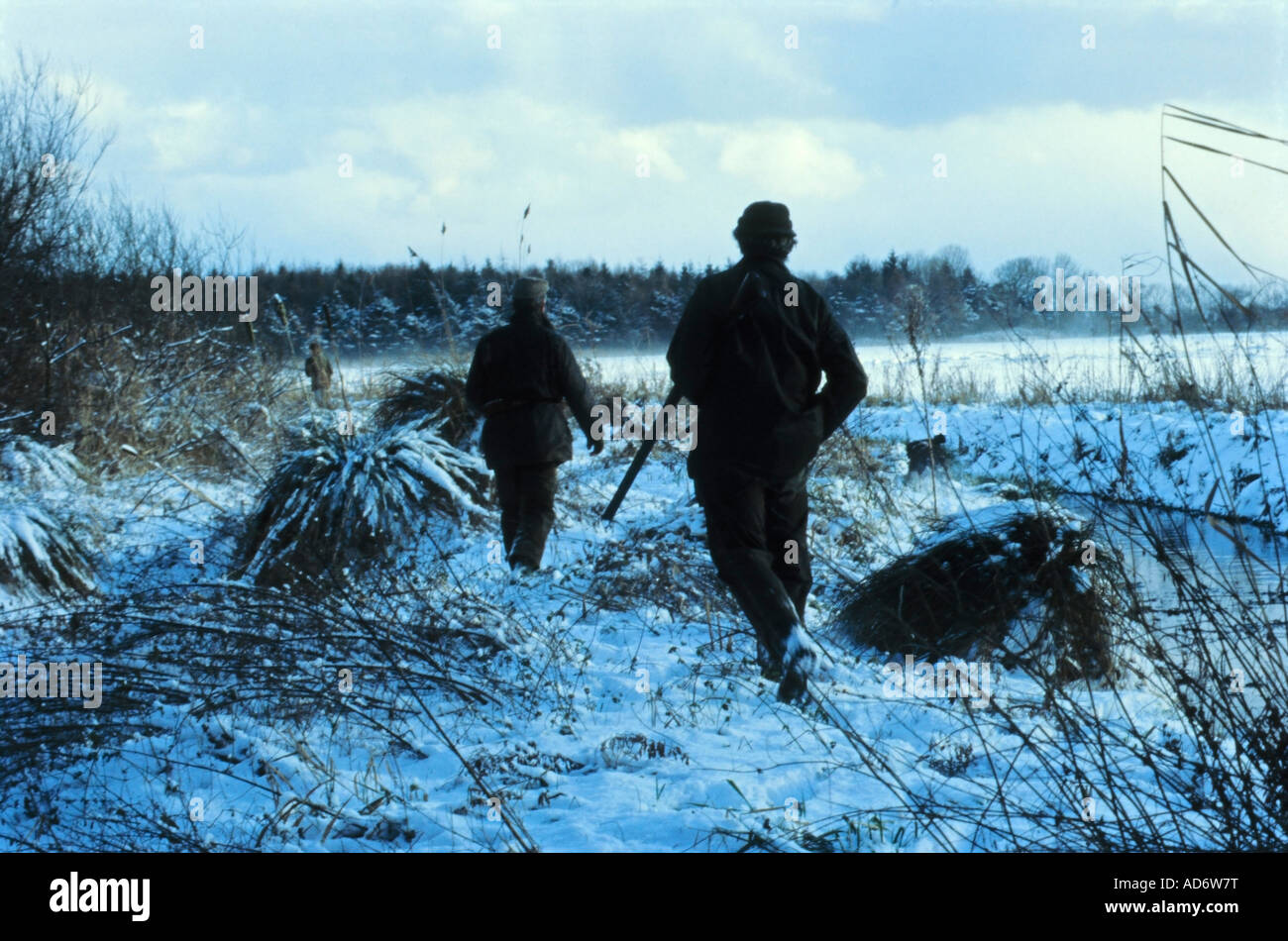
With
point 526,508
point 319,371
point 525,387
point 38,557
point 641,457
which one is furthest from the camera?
point 319,371

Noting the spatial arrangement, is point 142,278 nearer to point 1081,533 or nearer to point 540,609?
point 540,609

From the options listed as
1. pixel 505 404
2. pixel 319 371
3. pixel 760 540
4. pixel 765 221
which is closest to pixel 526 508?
pixel 505 404

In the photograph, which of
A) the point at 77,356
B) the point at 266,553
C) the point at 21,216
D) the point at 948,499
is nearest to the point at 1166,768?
the point at 266,553

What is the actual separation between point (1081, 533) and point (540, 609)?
2582 mm

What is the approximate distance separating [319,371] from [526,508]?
6.44 m

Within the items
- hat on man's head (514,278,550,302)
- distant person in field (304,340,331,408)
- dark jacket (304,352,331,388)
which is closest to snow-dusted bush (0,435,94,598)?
hat on man's head (514,278,550,302)

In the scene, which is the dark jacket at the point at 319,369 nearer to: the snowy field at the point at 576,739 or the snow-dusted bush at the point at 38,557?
the snow-dusted bush at the point at 38,557

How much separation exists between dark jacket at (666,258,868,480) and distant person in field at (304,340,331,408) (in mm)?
7498

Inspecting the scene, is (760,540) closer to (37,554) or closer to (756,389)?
(756,389)

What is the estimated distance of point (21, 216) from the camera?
9.36 m

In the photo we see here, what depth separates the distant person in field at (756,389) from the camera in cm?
390

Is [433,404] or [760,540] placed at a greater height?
[433,404]

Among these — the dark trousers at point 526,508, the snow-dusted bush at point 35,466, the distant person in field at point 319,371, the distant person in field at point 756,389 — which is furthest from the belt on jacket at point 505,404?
the distant person in field at point 319,371

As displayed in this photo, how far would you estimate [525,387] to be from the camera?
6.19 m
